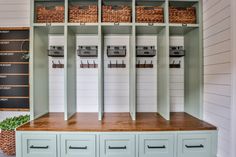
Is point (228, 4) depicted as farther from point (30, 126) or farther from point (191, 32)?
point (30, 126)

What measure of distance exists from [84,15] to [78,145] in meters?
1.45

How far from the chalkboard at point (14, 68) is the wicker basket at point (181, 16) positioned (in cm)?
193

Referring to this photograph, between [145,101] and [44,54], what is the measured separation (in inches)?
59.9

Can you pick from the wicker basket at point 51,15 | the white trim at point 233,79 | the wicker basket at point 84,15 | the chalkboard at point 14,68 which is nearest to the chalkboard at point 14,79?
the chalkboard at point 14,68

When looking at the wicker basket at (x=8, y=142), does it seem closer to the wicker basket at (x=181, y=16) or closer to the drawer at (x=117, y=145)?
the drawer at (x=117, y=145)

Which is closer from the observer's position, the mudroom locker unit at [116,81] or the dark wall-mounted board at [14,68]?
the mudroom locker unit at [116,81]

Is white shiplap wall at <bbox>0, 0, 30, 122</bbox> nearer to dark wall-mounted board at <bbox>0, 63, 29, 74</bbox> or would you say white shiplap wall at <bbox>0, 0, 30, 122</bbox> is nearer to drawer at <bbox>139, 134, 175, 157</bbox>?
dark wall-mounted board at <bbox>0, 63, 29, 74</bbox>

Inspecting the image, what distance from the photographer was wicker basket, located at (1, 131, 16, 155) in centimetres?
215

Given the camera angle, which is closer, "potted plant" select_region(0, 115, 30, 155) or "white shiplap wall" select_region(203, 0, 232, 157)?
"white shiplap wall" select_region(203, 0, 232, 157)

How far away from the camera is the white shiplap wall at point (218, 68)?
1704 millimetres

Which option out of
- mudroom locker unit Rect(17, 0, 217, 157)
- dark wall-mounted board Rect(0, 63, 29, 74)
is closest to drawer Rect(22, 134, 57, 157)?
mudroom locker unit Rect(17, 0, 217, 157)

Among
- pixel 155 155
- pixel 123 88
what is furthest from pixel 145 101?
pixel 155 155

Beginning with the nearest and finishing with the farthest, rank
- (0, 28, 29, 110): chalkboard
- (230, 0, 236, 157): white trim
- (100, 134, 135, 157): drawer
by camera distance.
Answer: (230, 0, 236, 157): white trim
(100, 134, 135, 157): drawer
(0, 28, 29, 110): chalkboard

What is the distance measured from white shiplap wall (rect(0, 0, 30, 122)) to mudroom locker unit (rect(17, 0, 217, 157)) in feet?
1.35
